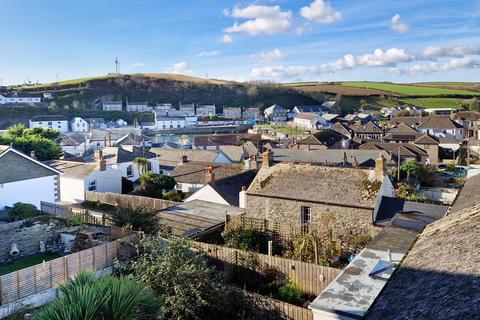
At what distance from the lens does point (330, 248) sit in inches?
709

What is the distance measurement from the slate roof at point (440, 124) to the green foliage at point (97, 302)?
270ft

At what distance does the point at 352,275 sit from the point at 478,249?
15.2 ft

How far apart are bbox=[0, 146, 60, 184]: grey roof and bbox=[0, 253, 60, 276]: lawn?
34.5 feet

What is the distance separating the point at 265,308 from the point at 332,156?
129 feet

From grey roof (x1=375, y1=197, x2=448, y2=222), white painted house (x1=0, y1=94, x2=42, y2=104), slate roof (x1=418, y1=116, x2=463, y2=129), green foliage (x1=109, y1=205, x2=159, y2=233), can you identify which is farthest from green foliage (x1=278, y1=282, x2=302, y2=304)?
white painted house (x1=0, y1=94, x2=42, y2=104)

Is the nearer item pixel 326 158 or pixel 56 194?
pixel 56 194

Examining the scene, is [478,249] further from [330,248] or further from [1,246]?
[1,246]

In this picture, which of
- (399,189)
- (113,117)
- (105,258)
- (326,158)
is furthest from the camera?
(113,117)

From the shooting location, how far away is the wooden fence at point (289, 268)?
1460 cm

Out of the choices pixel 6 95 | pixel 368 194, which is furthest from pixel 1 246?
pixel 6 95

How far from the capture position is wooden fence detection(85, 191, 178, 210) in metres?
28.0

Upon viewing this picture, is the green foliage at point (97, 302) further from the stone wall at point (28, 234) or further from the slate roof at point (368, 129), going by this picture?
the slate roof at point (368, 129)

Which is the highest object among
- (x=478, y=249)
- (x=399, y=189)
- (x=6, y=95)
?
(x=6, y=95)

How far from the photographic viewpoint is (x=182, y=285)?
12.5m
